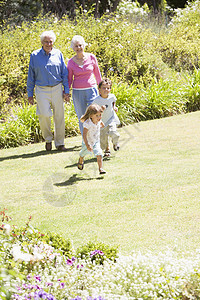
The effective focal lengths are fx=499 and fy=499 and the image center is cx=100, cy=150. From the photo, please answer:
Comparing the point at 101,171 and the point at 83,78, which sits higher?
the point at 83,78

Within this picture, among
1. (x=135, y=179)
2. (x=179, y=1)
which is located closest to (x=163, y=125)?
(x=135, y=179)

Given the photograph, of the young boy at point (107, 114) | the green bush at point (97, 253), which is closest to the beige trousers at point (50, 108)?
the young boy at point (107, 114)

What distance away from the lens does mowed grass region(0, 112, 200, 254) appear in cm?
461

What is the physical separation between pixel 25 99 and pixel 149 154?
4.27 metres

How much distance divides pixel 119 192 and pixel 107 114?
2.02 meters

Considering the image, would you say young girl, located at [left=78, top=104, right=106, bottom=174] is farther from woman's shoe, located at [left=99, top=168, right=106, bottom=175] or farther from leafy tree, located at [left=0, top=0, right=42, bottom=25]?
leafy tree, located at [left=0, top=0, right=42, bottom=25]

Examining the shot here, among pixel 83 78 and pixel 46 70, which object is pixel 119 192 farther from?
pixel 46 70

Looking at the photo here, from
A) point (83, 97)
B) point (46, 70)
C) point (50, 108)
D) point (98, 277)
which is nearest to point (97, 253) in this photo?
point (98, 277)

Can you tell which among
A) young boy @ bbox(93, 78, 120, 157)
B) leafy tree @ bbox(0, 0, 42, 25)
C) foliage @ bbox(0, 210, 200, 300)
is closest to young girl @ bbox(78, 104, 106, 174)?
young boy @ bbox(93, 78, 120, 157)

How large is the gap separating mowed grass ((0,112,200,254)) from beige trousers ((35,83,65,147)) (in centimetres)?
32

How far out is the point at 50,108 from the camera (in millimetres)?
8695

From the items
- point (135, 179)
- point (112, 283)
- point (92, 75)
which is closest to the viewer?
point (112, 283)

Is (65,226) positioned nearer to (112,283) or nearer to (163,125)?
(112,283)

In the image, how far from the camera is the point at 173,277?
331 centimetres
